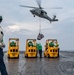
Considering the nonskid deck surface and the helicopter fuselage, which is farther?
the helicopter fuselage

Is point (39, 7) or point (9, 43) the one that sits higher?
point (39, 7)

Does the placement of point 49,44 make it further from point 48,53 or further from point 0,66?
point 0,66

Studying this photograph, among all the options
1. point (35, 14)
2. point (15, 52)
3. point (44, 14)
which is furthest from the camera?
point (44, 14)

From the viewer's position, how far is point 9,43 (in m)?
35.5

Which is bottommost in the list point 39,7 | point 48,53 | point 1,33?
point 48,53

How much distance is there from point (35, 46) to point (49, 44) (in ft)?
5.52

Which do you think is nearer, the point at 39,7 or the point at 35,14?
the point at 35,14

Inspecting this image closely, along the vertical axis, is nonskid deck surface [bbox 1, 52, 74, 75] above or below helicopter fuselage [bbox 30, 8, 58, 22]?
below

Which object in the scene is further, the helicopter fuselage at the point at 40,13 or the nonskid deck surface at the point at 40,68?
the helicopter fuselage at the point at 40,13

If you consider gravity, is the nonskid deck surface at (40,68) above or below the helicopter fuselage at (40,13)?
below

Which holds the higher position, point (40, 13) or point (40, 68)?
point (40, 13)

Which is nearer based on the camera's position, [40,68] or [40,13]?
[40,68]

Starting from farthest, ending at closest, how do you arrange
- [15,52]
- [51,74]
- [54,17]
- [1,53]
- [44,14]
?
[54,17]
[44,14]
[15,52]
[51,74]
[1,53]

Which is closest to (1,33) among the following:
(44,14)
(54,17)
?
(44,14)
